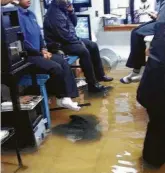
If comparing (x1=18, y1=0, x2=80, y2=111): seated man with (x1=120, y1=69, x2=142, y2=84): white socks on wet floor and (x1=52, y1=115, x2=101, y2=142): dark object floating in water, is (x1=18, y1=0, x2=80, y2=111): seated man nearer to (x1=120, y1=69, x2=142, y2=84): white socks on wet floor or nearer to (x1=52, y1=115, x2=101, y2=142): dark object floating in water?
(x1=52, y1=115, x2=101, y2=142): dark object floating in water

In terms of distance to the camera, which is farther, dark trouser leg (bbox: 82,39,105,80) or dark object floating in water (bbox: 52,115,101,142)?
dark trouser leg (bbox: 82,39,105,80)

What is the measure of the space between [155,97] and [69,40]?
1681 mm

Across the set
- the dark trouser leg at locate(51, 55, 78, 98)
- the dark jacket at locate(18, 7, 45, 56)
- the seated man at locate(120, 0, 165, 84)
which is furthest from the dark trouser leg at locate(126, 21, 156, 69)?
the dark jacket at locate(18, 7, 45, 56)

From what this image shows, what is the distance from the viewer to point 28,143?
7.71ft

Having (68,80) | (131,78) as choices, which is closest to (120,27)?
(131,78)

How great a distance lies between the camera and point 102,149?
2.29 meters

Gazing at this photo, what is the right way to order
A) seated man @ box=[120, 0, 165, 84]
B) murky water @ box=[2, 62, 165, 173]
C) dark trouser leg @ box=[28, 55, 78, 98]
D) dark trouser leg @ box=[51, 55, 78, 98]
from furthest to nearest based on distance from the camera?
1. seated man @ box=[120, 0, 165, 84]
2. dark trouser leg @ box=[51, 55, 78, 98]
3. dark trouser leg @ box=[28, 55, 78, 98]
4. murky water @ box=[2, 62, 165, 173]

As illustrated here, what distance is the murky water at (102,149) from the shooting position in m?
2.07

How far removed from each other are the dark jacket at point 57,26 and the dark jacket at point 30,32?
338 millimetres

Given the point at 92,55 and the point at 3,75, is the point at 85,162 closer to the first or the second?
the point at 3,75

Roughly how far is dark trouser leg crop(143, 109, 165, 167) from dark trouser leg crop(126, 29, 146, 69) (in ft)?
4.48

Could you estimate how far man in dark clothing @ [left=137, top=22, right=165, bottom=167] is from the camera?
1751mm

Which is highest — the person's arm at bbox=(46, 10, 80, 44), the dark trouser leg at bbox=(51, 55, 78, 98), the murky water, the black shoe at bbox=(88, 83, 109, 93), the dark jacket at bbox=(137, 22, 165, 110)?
the person's arm at bbox=(46, 10, 80, 44)

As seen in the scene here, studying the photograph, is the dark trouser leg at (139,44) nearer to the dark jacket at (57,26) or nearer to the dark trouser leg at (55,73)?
the dark jacket at (57,26)
